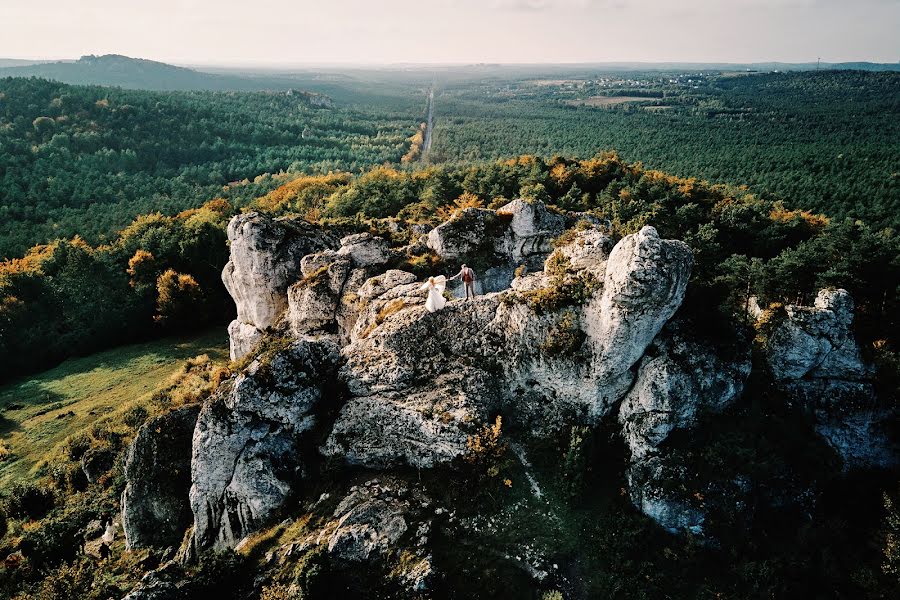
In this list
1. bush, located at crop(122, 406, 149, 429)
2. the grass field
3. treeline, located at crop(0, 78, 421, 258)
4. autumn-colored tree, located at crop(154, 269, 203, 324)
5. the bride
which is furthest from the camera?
treeline, located at crop(0, 78, 421, 258)

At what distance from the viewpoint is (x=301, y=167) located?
110 m

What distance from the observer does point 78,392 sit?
4250 cm

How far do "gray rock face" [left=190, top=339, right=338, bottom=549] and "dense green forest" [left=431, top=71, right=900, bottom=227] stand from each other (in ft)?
243

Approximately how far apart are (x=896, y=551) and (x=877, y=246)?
22.8 meters

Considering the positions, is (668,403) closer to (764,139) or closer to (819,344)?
(819,344)

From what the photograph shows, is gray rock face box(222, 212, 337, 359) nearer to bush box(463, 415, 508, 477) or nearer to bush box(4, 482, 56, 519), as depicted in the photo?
bush box(4, 482, 56, 519)

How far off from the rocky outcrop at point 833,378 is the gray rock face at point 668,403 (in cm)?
310

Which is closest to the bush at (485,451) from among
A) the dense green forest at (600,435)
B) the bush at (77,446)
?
the dense green forest at (600,435)

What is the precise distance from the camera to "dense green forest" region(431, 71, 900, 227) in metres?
75.2

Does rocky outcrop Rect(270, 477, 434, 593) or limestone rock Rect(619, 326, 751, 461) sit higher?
limestone rock Rect(619, 326, 751, 461)

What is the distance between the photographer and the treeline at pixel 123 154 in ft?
241

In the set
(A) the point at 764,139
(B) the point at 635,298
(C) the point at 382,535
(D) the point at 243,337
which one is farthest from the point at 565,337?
(A) the point at 764,139

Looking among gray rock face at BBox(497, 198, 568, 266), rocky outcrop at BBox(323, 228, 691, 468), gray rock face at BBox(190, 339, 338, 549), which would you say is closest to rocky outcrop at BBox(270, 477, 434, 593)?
rocky outcrop at BBox(323, 228, 691, 468)

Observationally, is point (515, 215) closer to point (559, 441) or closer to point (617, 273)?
point (617, 273)
